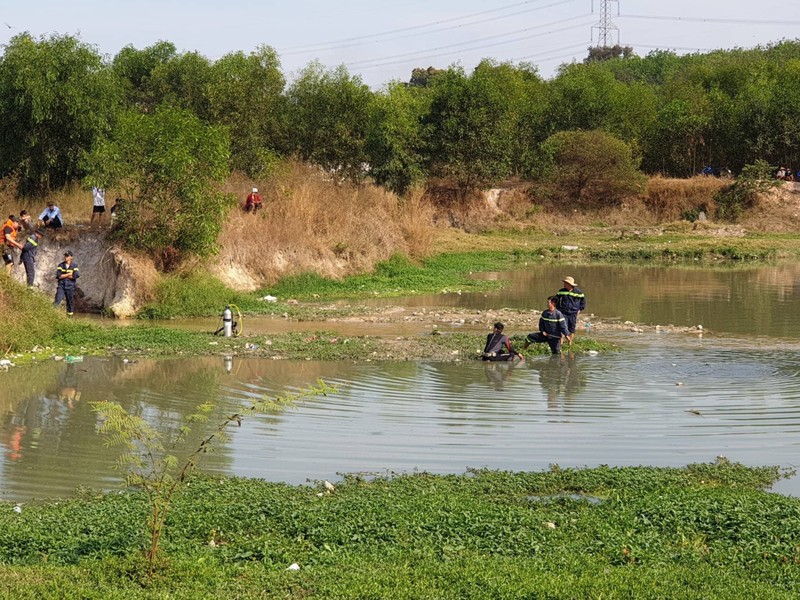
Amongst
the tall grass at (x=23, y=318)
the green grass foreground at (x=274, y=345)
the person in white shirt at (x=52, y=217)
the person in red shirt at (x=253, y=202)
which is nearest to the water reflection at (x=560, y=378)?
the green grass foreground at (x=274, y=345)

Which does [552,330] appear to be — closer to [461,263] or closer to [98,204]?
[98,204]

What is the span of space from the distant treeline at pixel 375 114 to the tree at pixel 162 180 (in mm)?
299

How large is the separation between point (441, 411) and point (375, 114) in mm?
39593

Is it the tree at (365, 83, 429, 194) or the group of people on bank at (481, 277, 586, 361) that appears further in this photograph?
the tree at (365, 83, 429, 194)

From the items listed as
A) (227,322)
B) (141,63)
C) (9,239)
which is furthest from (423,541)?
(141,63)

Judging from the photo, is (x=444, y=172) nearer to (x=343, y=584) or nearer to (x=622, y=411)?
(x=622, y=411)

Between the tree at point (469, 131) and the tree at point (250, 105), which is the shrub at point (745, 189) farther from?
the tree at point (250, 105)

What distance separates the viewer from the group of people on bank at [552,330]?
844 inches

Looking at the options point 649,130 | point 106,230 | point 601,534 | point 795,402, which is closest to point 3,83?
point 106,230

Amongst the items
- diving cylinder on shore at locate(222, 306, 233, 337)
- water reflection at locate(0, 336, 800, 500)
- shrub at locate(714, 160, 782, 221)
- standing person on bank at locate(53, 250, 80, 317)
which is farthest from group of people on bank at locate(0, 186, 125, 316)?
shrub at locate(714, 160, 782, 221)

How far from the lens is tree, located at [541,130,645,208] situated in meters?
60.2

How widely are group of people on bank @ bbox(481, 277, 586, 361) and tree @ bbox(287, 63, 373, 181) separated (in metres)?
32.5

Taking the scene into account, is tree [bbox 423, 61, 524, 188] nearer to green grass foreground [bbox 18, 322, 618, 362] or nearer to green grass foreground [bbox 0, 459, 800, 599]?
green grass foreground [bbox 18, 322, 618, 362]

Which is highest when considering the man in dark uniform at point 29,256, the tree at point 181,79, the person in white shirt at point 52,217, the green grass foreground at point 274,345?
the tree at point 181,79
